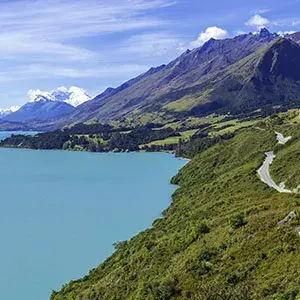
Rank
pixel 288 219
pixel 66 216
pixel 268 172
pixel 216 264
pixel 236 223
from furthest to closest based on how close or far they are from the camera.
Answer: pixel 66 216
pixel 268 172
pixel 236 223
pixel 288 219
pixel 216 264

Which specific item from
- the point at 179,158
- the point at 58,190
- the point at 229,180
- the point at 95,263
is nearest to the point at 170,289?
the point at 95,263

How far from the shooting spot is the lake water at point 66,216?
59.9m

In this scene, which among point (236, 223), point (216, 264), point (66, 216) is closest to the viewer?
point (216, 264)

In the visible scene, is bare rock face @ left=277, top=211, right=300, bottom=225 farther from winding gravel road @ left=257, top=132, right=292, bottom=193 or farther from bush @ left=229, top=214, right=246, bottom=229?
winding gravel road @ left=257, top=132, right=292, bottom=193

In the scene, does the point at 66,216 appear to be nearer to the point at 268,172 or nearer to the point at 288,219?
the point at 268,172

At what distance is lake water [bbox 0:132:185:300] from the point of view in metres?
59.9

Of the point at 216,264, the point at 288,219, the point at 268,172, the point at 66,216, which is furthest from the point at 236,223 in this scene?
the point at 66,216

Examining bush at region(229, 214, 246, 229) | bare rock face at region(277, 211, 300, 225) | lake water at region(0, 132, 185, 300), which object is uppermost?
bare rock face at region(277, 211, 300, 225)

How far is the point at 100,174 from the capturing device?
156125mm

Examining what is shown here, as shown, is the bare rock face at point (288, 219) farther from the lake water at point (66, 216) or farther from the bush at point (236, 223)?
the lake water at point (66, 216)

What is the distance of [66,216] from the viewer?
304 feet

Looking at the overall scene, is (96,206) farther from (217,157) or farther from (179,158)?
(179,158)

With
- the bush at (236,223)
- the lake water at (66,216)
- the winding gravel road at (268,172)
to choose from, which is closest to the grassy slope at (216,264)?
the bush at (236,223)

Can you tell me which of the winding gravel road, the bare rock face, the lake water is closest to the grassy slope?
the bare rock face
